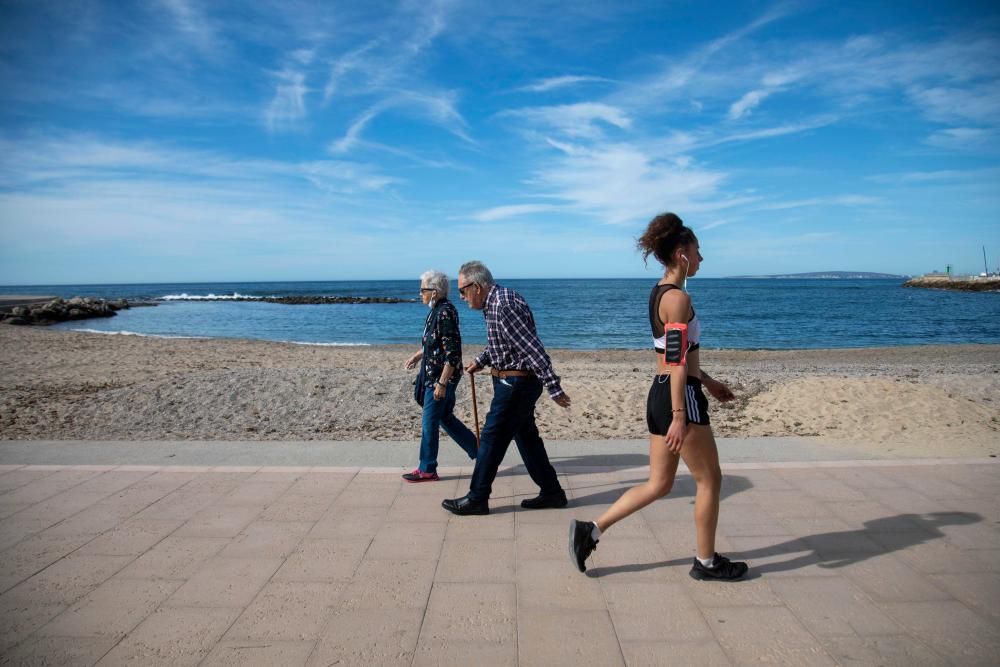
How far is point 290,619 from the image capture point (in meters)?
3.05

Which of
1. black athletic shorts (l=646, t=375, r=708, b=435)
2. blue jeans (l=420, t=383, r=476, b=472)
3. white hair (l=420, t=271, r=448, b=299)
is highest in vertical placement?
white hair (l=420, t=271, r=448, b=299)

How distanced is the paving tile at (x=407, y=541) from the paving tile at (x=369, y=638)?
638 mm

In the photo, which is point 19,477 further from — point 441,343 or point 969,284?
point 969,284

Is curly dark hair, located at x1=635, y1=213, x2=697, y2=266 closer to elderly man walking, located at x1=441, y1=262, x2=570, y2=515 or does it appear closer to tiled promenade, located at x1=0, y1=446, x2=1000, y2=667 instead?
elderly man walking, located at x1=441, y1=262, x2=570, y2=515

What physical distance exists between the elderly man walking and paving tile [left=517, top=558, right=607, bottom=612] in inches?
33.8

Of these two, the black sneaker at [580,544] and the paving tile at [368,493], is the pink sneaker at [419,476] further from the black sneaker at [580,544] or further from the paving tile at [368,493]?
the black sneaker at [580,544]

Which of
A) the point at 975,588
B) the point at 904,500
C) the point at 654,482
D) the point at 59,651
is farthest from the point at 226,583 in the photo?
the point at 904,500

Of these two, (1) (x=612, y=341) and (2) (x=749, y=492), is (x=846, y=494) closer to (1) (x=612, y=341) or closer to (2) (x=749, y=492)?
(2) (x=749, y=492)

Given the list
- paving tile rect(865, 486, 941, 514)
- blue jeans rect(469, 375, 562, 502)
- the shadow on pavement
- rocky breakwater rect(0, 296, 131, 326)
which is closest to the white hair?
blue jeans rect(469, 375, 562, 502)

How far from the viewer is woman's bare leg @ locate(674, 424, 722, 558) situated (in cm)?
321

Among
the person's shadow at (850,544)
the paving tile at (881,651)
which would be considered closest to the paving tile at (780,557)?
the person's shadow at (850,544)

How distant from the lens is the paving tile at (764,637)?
8.79 feet

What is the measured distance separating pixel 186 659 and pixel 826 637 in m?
2.77

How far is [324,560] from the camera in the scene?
12.2 feet
